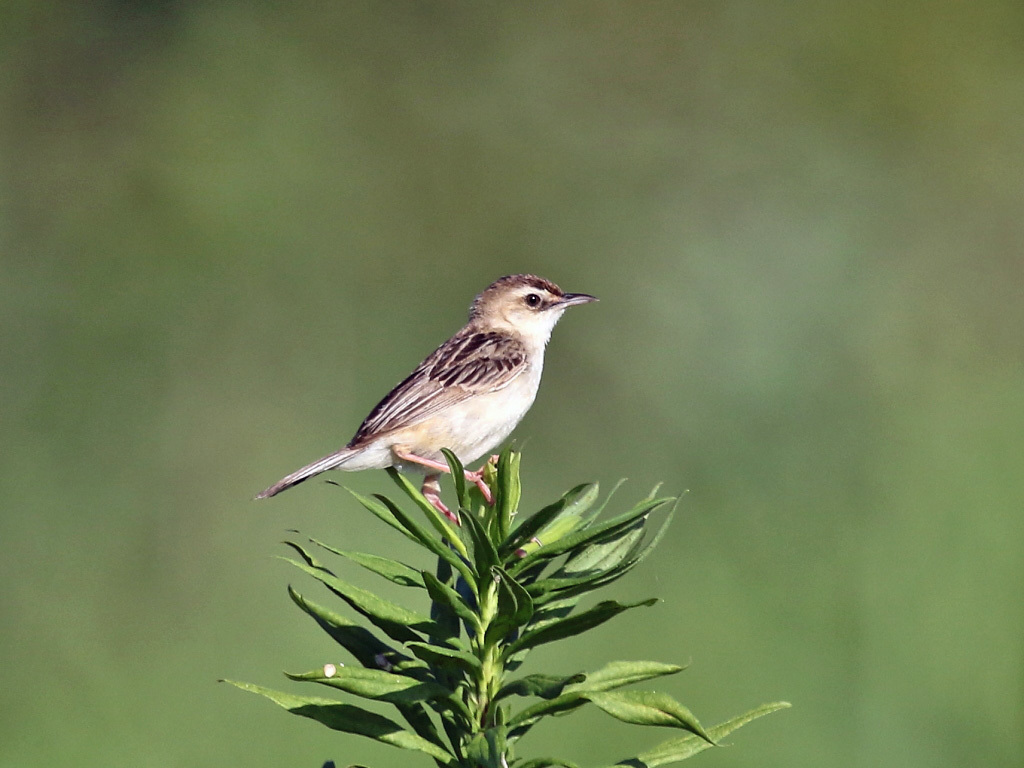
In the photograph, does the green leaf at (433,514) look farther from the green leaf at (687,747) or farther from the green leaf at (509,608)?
the green leaf at (687,747)

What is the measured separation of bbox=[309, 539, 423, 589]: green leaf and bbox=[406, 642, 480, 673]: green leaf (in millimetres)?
97

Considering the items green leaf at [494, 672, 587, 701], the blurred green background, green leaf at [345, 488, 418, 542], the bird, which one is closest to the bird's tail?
the bird

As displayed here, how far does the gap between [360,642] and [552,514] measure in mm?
295

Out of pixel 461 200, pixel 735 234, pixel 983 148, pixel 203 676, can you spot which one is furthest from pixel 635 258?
pixel 203 676

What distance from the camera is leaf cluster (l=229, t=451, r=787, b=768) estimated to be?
4.07 ft

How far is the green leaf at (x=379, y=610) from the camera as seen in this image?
1270mm

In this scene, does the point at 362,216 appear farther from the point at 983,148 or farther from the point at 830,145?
the point at 983,148

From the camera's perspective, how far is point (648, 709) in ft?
4.05

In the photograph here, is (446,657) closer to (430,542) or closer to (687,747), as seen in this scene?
(430,542)

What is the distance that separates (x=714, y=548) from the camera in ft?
16.0

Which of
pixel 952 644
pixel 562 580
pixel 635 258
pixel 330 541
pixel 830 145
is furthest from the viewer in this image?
pixel 830 145

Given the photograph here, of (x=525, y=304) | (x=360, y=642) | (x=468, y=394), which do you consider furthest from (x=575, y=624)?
(x=525, y=304)

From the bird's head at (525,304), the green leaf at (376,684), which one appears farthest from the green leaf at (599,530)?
the bird's head at (525,304)

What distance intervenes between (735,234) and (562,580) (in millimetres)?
6683
